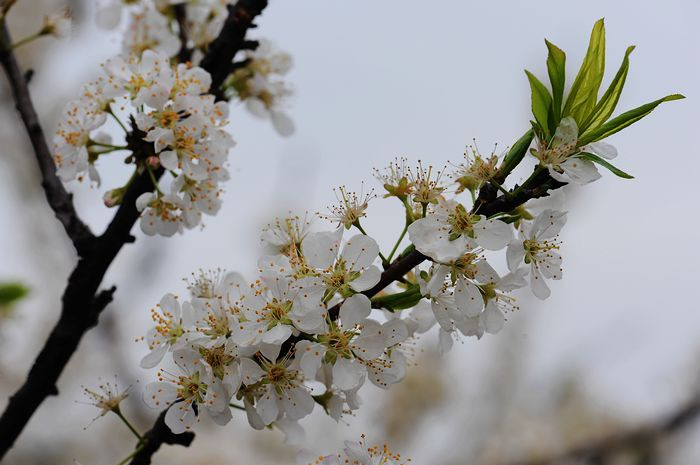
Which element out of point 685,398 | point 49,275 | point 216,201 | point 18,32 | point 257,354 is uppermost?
point 18,32

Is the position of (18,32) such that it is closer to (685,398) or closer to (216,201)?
(216,201)

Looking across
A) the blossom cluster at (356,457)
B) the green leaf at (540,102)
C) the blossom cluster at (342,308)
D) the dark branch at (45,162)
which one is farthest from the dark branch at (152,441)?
the green leaf at (540,102)

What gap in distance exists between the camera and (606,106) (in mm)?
938

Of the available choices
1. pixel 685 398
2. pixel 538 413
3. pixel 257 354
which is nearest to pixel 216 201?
pixel 257 354

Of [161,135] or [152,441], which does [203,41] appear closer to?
[161,135]

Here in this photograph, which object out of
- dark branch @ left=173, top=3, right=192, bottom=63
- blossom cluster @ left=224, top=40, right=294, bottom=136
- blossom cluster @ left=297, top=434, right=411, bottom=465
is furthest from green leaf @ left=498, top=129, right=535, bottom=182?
dark branch @ left=173, top=3, right=192, bottom=63

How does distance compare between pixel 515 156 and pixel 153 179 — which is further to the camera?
pixel 153 179

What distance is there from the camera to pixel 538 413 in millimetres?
6336

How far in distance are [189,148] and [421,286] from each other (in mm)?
500

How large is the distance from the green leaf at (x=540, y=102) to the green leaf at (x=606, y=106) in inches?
2.2

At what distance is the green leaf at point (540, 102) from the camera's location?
2.90 ft

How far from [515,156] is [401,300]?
246mm

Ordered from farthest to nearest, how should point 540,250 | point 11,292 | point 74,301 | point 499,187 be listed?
point 11,292, point 74,301, point 540,250, point 499,187

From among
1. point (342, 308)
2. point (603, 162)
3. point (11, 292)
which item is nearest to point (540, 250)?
point (603, 162)
